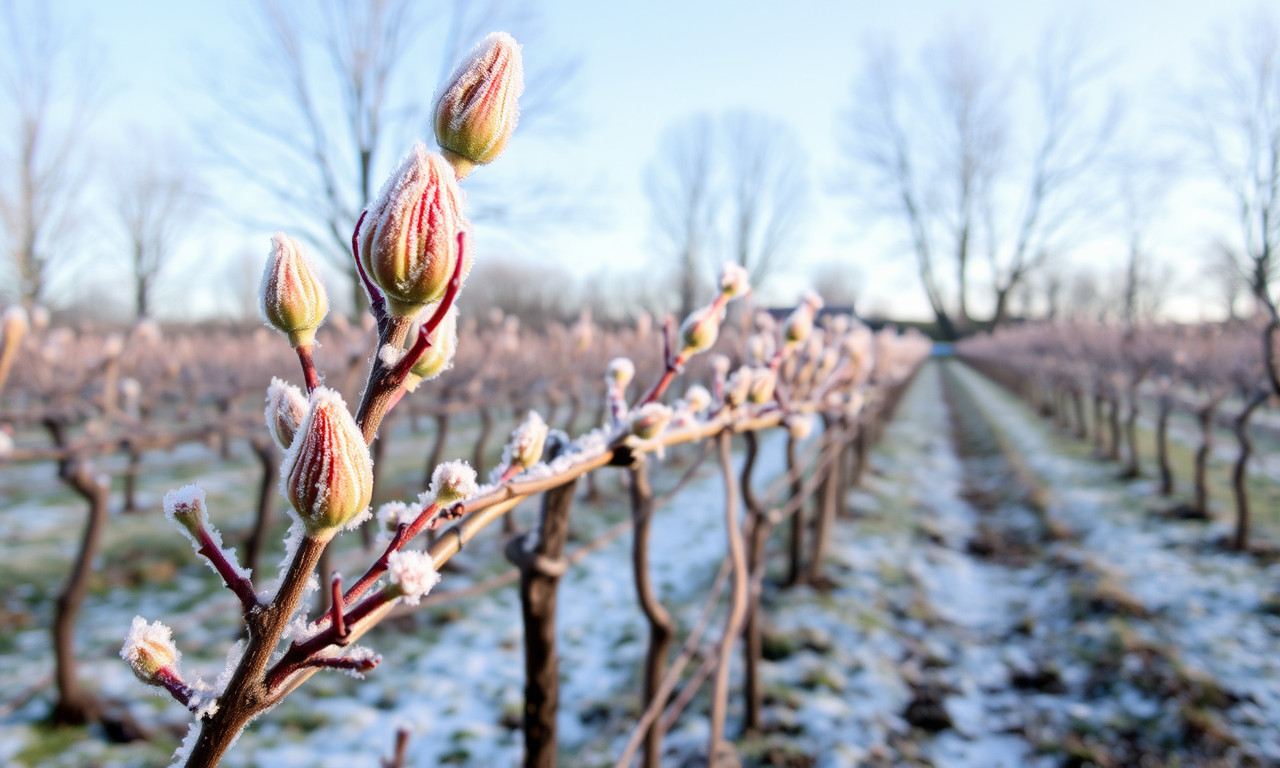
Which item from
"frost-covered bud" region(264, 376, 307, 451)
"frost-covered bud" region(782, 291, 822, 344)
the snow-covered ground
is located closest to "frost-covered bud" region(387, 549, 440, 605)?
"frost-covered bud" region(264, 376, 307, 451)

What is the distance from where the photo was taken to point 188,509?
48 centimetres

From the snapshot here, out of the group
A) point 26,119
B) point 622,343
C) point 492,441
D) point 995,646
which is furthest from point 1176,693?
point 26,119

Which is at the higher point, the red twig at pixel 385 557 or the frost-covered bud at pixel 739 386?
the frost-covered bud at pixel 739 386

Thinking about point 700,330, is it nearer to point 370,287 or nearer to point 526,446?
point 526,446

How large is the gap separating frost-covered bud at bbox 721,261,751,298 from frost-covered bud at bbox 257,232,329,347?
0.74m

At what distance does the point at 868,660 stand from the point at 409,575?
397 centimetres

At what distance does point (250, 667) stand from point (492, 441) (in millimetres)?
12296

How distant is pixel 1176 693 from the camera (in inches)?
140

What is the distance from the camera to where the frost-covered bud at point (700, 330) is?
1125 millimetres

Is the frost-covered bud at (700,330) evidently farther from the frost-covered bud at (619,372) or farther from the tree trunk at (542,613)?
the tree trunk at (542,613)

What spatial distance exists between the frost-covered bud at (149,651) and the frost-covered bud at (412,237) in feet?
1.00

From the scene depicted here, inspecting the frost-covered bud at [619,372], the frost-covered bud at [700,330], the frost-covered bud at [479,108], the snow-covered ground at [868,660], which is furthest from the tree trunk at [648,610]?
the frost-covered bud at [479,108]

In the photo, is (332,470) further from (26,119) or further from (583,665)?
(26,119)

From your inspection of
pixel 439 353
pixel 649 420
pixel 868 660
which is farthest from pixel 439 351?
pixel 868 660
